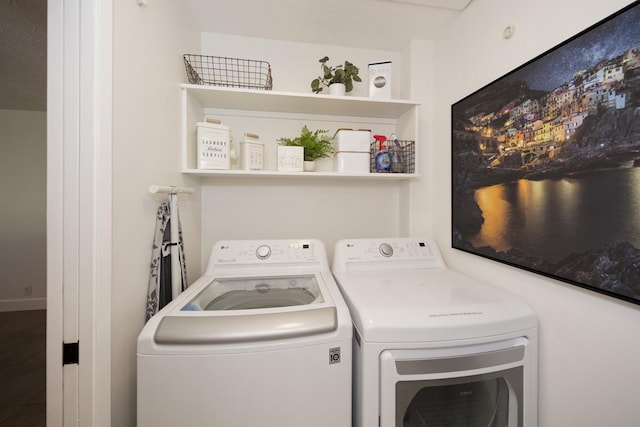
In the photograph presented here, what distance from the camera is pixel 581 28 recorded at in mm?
806

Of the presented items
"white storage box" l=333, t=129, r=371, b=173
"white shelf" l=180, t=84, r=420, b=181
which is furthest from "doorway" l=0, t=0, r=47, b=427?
"white storage box" l=333, t=129, r=371, b=173

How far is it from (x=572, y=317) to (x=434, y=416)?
61 cm

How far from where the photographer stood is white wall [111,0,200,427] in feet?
2.64

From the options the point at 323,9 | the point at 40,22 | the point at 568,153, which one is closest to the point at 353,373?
the point at 568,153

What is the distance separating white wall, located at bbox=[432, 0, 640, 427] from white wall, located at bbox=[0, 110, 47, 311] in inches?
174

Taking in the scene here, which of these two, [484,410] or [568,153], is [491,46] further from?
[484,410]

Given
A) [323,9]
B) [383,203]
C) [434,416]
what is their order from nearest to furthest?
[434,416] < [323,9] < [383,203]

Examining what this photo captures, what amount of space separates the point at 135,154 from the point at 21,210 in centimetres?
339

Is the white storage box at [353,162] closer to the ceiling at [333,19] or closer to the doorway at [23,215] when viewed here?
the ceiling at [333,19]

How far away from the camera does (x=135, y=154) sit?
0.90 metres

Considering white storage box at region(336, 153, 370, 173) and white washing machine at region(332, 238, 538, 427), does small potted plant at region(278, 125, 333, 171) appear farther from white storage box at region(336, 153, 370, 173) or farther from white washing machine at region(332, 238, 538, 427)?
white washing machine at region(332, 238, 538, 427)

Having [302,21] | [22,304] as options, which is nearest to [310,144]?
[302,21]

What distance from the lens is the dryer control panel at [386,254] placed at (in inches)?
54.7

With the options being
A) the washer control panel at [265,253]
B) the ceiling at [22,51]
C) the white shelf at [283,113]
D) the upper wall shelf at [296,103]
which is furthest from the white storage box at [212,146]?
the ceiling at [22,51]
